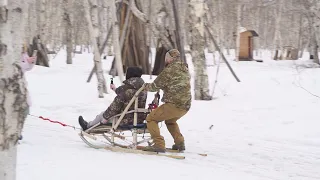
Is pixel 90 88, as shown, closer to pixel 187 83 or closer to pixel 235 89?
pixel 235 89

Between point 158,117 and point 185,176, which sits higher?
point 158,117

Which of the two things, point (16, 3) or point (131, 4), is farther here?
point (131, 4)

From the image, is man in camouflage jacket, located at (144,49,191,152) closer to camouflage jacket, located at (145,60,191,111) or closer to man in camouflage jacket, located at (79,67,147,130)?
camouflage jacket, located at (145,60,191,111)

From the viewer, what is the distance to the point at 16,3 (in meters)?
2.69

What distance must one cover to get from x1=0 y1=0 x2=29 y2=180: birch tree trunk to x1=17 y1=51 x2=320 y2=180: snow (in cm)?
165

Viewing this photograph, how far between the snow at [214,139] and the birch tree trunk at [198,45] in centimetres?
47

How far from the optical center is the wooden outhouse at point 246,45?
26.4 meters

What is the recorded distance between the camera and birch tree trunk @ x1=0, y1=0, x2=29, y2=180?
261 centimetres

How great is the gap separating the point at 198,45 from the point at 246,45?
1622cm

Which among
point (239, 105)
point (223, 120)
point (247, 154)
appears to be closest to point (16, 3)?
→ point (247, 154)

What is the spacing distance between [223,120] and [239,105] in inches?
62.7

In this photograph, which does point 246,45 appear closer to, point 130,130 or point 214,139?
point 214,139

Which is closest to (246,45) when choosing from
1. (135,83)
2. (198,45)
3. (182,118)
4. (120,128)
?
Result: (198,45)

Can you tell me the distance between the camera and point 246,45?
87.0 ft
